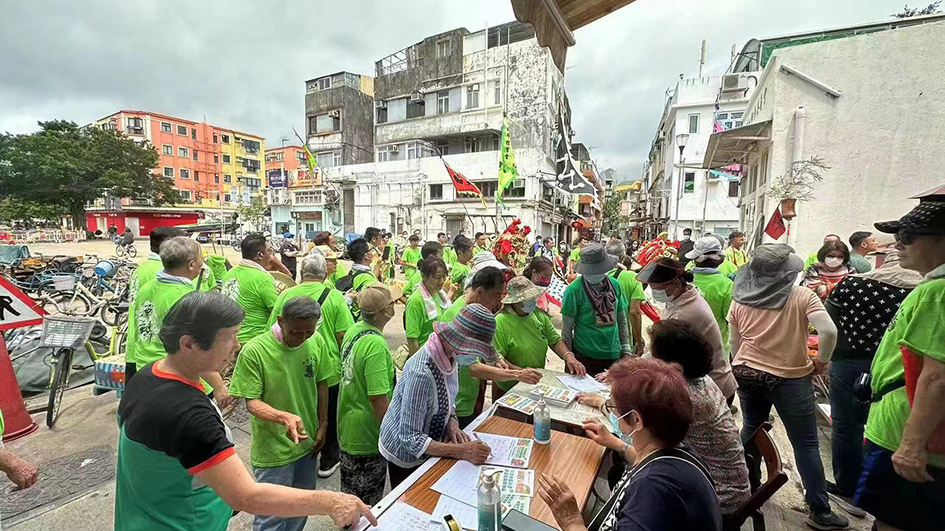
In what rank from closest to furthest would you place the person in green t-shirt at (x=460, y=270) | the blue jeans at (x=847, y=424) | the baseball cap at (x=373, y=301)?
the baseball cap at (x=373, y=301) < the blue jeans at (x=847, y=424) < the person in green t-shirt at (x=460, y=270)

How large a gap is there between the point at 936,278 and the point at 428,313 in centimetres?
336

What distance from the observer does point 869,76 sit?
10242 millimetres

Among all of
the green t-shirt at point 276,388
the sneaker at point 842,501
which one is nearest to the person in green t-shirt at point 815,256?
the sneaker at point 842,501

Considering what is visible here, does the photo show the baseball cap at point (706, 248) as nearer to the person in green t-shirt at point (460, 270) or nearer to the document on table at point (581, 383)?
the document on table at point (581, 383)

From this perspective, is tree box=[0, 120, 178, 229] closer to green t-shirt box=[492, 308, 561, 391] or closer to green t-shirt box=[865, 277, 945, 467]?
green t-shirt box=[492, 308, 561, 391]

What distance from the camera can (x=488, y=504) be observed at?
158cm

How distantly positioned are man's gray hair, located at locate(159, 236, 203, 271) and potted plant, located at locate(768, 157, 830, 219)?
12.8 m

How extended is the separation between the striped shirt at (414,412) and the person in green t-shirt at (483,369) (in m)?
0.54

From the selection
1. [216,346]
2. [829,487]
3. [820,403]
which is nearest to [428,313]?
[216,346]

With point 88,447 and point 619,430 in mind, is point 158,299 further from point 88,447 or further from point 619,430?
point 619,430

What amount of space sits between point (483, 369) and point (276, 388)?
4.63 ft

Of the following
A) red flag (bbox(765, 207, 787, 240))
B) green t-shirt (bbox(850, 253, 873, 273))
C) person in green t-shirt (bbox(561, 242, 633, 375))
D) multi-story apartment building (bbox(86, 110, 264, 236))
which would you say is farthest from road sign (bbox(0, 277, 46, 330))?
multi-story apartment building (bbox(86, 110, 264, 236))

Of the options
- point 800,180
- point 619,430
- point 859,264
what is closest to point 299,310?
point 619,430

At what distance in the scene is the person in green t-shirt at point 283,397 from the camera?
2256 mm
